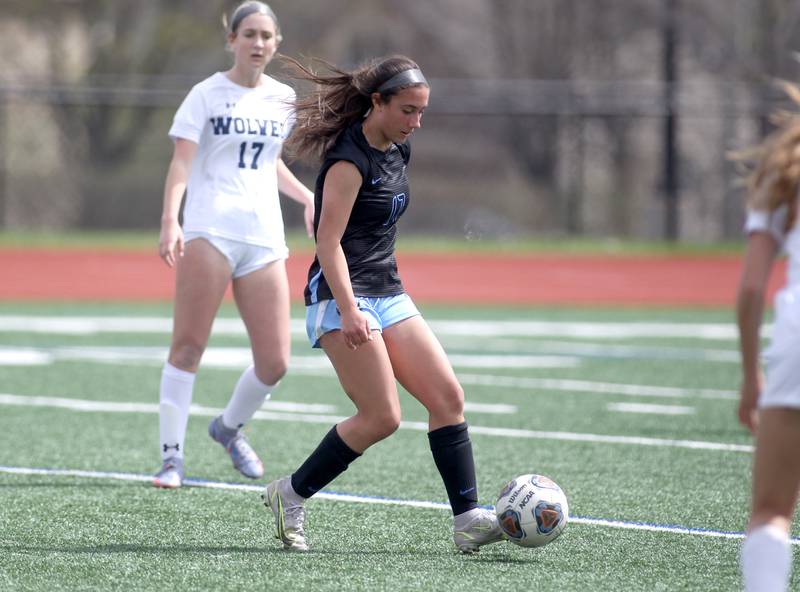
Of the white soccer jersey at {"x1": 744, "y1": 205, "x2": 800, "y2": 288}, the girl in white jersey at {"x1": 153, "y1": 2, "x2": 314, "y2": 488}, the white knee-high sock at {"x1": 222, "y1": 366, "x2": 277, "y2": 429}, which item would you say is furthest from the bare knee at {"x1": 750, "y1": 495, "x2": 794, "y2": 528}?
the white knee-high sock at {"x1": 222, "y1": 366, "x2": 277, "y2": 429}

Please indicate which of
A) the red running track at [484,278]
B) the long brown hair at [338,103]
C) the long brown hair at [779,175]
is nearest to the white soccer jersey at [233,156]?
the long brown hair at [338,103]

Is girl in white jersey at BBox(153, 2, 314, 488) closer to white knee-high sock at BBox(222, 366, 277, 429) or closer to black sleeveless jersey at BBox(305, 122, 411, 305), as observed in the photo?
white knee-high sock at BBox(222, 366, 277, 429)

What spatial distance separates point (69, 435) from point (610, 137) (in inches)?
969

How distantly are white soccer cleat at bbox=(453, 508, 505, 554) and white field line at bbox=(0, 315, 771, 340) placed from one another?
924 centimetres

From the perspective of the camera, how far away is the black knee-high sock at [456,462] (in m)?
5.49

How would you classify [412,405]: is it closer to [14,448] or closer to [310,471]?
[14,448]

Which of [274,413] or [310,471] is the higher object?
[310,471]

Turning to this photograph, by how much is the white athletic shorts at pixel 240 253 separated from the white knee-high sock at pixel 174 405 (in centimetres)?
59

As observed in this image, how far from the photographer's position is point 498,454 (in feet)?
26.1

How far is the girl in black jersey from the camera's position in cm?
520

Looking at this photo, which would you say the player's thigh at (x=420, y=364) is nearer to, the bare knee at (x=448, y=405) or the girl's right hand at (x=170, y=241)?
the bare knee at (x=448, y=405)

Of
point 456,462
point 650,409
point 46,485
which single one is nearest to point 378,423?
point 456,462

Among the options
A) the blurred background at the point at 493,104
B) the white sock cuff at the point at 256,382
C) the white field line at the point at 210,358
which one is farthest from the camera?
the blurred background at the point at 493,104

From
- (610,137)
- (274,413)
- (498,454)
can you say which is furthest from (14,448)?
(610,137)
